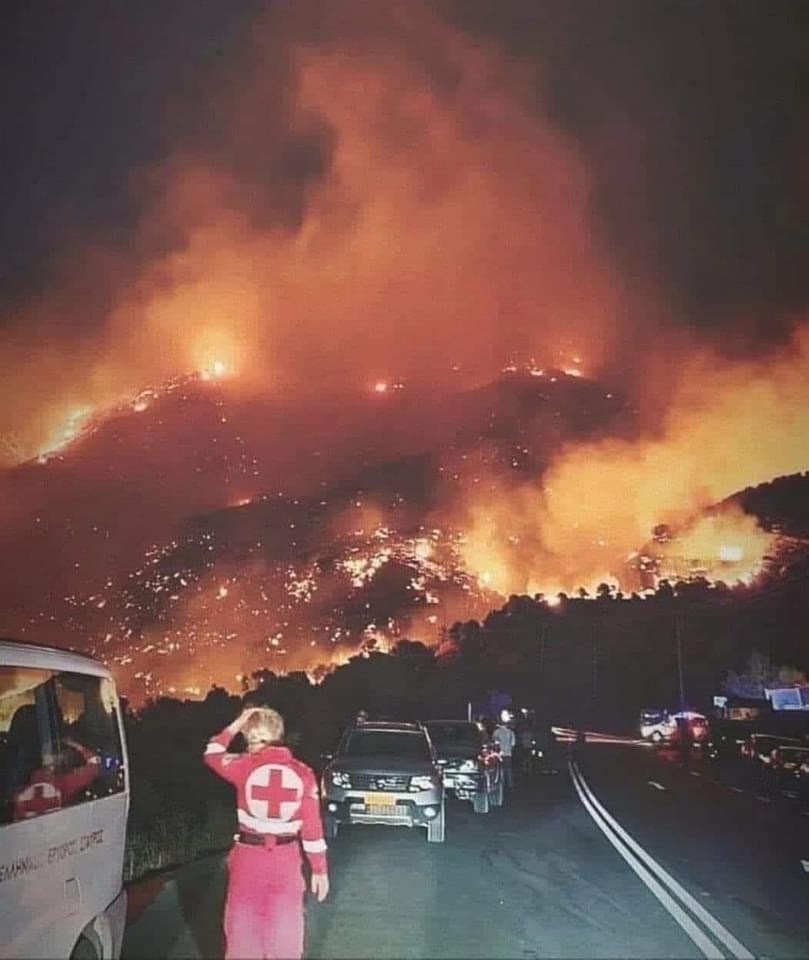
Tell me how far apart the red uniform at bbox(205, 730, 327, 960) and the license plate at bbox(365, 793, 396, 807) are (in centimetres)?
354

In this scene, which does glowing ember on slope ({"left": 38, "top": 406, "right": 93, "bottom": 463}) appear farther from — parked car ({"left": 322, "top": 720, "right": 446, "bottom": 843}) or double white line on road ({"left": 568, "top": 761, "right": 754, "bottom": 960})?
double white line on road ({"left": 568, "top": 761, "right": 754, "bottom": 960})

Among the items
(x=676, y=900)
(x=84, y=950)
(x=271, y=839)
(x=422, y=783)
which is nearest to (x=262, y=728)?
(x=271, y=839)

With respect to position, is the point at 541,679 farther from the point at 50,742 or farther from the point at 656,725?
the point at 50,742

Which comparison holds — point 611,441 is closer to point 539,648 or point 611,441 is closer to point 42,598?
point 539,648

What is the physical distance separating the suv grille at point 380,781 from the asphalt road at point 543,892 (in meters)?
0.42

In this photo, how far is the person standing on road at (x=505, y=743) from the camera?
33.8ft

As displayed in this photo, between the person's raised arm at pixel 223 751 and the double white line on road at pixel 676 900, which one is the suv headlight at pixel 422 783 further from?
the person's raised arm at pixel 223 751

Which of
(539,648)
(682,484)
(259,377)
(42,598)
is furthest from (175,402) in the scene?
(682,484)

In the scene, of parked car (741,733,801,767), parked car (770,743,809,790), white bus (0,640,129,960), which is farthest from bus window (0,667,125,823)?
parked car (770,743,809,790)

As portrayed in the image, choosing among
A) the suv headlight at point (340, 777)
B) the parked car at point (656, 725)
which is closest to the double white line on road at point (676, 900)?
the parked car at point (656, 725)

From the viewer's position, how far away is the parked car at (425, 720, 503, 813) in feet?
33.5

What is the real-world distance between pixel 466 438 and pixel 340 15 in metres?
4.24

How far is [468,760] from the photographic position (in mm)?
10758

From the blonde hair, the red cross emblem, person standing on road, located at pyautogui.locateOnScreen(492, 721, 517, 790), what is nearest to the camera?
the red cross emblem
